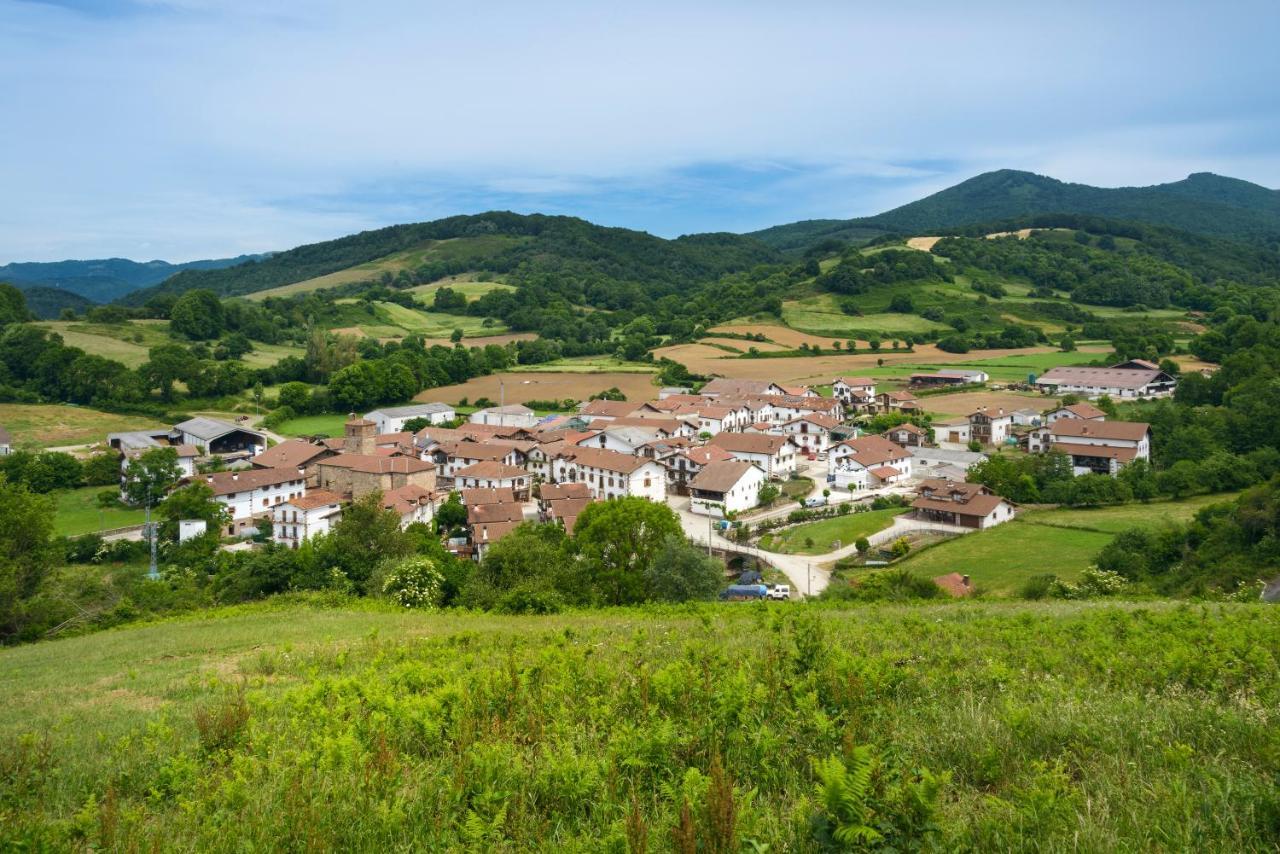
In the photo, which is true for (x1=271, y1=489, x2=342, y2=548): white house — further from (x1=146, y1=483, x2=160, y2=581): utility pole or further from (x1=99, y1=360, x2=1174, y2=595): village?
(x1=146, y1=483, x2=160, y2=581): utility pole

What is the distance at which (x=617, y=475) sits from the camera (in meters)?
46.3

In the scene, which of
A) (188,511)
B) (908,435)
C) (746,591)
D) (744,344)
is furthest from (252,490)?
(744,344)

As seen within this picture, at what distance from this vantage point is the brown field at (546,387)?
7925cm

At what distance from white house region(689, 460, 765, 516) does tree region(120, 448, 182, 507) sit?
102 feet

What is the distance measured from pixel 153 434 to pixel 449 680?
59.3m

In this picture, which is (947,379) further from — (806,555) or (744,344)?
(806,555)

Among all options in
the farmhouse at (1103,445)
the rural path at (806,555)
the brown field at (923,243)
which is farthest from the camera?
the brown field at (923,243)

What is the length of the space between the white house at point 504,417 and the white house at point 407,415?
342 centimetres

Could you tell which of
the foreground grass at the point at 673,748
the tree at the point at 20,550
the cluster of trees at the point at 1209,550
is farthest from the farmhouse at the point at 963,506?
the tree at the point at 20,550

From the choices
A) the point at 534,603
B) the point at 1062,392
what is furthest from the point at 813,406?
the point at 534,603

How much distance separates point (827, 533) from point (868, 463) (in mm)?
11003

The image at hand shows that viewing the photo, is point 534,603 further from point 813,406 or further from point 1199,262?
point 1199,262

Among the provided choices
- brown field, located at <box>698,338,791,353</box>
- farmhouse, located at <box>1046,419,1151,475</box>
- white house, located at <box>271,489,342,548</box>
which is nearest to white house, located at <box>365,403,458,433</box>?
white house, located at <box>271,489,342,548</box>

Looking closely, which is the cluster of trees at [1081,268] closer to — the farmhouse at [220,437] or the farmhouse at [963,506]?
the farmhouse at [963,506]
